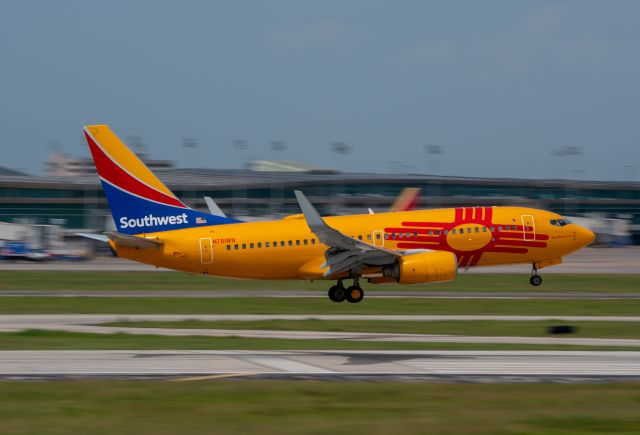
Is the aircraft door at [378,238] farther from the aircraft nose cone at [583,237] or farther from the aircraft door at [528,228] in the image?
the aircraft nose cone at [583,237]

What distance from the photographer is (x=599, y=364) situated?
76.8 feet

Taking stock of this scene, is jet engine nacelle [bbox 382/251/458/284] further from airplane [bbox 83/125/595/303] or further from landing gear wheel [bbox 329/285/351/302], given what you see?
landing gear wheel [bbox 329/285/351/302]

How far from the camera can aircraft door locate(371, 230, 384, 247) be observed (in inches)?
1708

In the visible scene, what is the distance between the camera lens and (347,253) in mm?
41875

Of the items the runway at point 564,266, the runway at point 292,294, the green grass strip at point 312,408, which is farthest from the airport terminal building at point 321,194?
the green grass strip at point 312,408

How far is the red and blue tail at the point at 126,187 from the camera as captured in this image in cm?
4278

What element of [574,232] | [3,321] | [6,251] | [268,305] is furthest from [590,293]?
[6,251]

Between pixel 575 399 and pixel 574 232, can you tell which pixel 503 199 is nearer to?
pixel 574 232

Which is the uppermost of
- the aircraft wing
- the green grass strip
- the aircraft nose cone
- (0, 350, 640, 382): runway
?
the aircraft nose cone

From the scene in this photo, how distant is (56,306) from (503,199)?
118784 millimetres

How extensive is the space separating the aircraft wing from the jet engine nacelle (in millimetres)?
837

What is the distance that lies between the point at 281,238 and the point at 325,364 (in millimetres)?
21029

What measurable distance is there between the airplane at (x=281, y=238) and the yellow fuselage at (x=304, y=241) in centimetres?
5

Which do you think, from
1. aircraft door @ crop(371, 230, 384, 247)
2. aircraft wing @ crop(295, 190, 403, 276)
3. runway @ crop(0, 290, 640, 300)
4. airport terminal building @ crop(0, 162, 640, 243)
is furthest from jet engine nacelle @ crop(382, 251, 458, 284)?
→ airport terminal building @ crop(0, 162, 640, 243)
